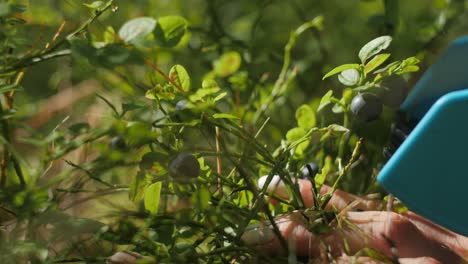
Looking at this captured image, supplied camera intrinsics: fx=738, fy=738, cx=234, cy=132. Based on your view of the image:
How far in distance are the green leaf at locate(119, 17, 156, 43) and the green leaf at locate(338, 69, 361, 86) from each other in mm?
233

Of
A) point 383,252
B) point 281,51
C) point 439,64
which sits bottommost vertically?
point 383,252

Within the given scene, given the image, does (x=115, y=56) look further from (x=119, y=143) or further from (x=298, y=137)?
(x=298, y=137)

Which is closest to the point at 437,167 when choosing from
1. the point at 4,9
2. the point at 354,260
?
the point at 354,260

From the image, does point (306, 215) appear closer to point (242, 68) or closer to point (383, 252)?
point (383, 252)

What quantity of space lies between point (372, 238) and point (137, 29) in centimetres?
39

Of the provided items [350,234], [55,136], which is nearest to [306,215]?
[350,234]

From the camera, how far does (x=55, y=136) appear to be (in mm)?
723

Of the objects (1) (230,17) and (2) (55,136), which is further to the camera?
(1) (230,17)

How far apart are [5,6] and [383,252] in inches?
21.1

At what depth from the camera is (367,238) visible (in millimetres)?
917

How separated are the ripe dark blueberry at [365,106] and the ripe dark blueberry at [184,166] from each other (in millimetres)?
246

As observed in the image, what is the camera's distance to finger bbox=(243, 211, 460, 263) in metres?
0.91

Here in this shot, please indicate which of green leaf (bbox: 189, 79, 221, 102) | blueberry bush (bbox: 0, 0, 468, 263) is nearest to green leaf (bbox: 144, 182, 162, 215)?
blueberry bush (bbox: 0, 0, 468, 263)

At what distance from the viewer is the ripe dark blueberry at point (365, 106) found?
95cm
